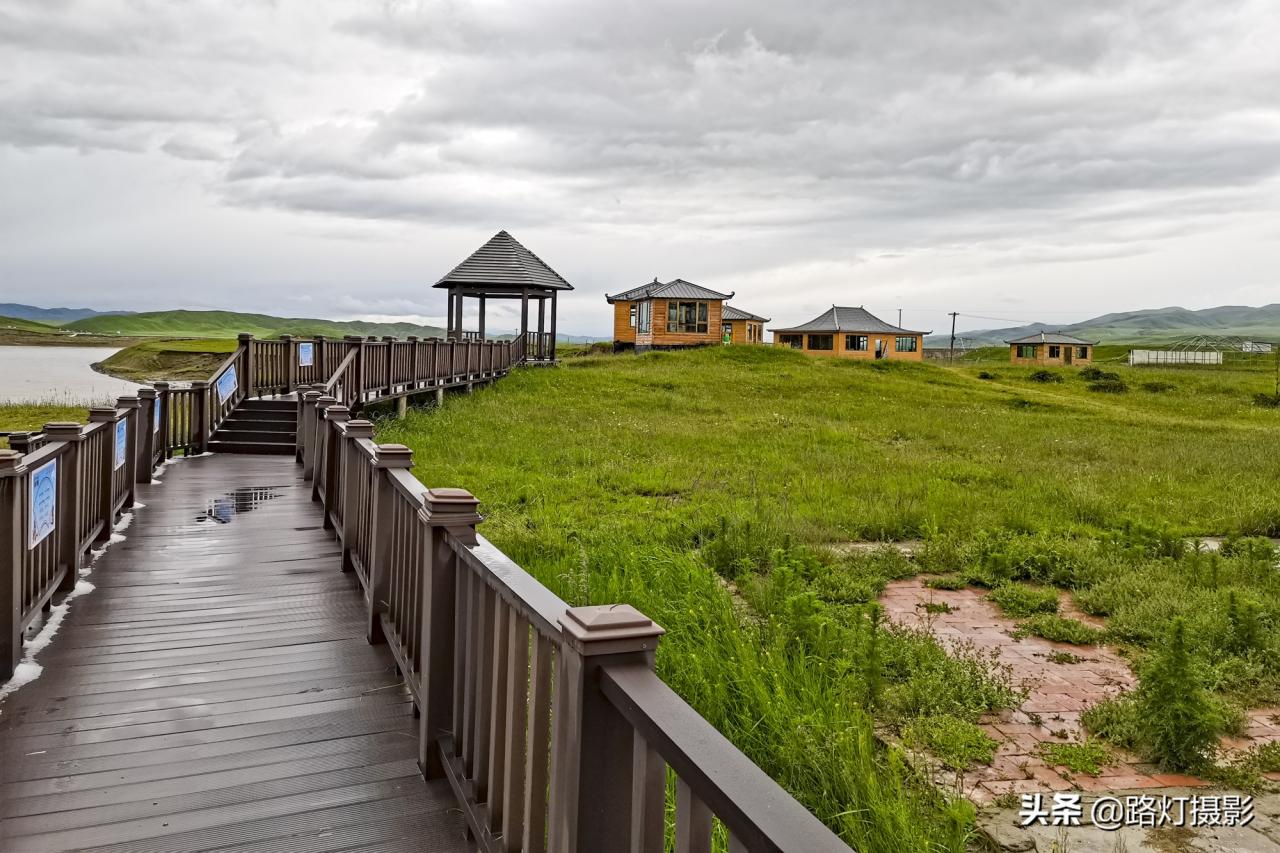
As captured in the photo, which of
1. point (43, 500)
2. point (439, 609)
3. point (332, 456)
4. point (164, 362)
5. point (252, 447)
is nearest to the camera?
point (439, 609)

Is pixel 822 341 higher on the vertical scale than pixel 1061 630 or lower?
higher

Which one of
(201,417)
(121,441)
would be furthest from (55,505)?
(201,417)

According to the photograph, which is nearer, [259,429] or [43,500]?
[43,500]

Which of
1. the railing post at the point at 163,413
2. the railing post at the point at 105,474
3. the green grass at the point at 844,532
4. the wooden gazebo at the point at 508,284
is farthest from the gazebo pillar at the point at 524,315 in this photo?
the railing post at the point at 105,474

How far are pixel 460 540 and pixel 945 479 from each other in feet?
35.6

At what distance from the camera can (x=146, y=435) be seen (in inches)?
400

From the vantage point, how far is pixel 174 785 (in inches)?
128

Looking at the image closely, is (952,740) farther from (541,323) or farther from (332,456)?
(541,323)

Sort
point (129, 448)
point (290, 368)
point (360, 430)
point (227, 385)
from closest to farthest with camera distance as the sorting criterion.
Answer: point (360, 430) → point (129, 448) → point (227, 385) → point (290, 368)

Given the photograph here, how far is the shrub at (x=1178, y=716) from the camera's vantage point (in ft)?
13.7

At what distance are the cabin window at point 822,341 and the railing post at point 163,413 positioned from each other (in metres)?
47.5

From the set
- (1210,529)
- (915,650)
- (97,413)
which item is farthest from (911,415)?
(97,413)

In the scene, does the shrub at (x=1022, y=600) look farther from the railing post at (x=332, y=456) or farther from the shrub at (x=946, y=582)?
the railing post at (x=332, y=456)

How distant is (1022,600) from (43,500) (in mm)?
6803
